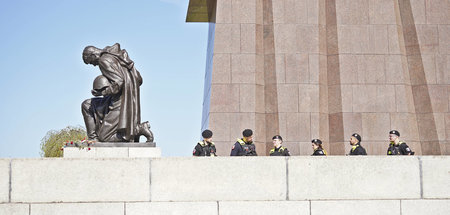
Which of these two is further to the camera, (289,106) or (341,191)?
(289,106)

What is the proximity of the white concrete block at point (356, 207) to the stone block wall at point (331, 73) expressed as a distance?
9.53 m

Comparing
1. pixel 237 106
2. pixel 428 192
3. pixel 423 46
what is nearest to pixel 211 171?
pixel 428 192

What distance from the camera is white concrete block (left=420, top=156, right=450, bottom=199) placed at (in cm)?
993

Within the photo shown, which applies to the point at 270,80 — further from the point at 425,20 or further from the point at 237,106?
the point at 425,20

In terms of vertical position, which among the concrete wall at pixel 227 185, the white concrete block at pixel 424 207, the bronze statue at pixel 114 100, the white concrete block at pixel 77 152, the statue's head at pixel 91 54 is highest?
the statue's head at pixel 91 54

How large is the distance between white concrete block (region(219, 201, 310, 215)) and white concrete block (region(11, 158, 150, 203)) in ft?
4.59

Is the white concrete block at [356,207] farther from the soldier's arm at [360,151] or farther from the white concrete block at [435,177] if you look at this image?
the soldier's arm at [360,151]

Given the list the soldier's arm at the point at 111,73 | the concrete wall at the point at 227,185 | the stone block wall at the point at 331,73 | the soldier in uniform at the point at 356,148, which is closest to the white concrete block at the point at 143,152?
the soldier's arm at the point at 111,73

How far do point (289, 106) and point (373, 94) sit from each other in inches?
120

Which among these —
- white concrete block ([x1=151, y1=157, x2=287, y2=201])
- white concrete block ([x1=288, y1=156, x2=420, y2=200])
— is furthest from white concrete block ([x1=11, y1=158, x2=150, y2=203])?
white concrete block ([x1=288, y1=156, x2=420, y2=200])

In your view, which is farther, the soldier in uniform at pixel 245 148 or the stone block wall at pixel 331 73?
the stone block wall at pixel 331 73

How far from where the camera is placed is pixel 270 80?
20.0 meters

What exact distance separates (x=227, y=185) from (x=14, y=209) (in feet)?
11.8

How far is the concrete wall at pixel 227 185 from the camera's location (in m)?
9.40
